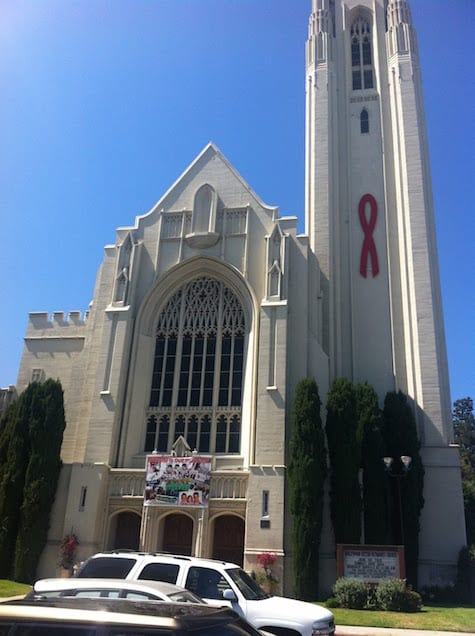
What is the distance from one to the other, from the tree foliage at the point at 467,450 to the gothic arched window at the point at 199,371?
87.8 feet

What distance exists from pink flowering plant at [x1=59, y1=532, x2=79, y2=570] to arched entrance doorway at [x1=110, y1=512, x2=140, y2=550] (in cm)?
226

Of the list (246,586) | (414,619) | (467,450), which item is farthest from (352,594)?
(467,450)

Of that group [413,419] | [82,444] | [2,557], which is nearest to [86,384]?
[82,444]

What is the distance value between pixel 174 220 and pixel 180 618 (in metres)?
29.7

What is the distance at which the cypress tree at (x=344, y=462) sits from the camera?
80.2 feet

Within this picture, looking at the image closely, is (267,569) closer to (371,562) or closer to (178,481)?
(371,562)

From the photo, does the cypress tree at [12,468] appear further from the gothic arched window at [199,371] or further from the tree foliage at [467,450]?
the tree foliage at [467,450]

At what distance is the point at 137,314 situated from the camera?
3073 cm

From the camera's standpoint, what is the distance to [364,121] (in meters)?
37.2

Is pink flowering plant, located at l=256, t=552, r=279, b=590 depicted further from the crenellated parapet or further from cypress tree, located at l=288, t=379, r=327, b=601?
the crenellated parapet

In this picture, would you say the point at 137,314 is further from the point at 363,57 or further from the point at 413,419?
the point at 363,57

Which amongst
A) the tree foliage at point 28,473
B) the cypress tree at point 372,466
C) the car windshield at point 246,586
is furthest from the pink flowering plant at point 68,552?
the car windshield at point 246,586

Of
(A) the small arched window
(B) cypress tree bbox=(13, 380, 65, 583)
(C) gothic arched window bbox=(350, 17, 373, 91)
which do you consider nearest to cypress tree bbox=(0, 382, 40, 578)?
(B) cypress tree bbox=(13, 380, 65, 583)

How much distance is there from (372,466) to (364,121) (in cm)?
2321
